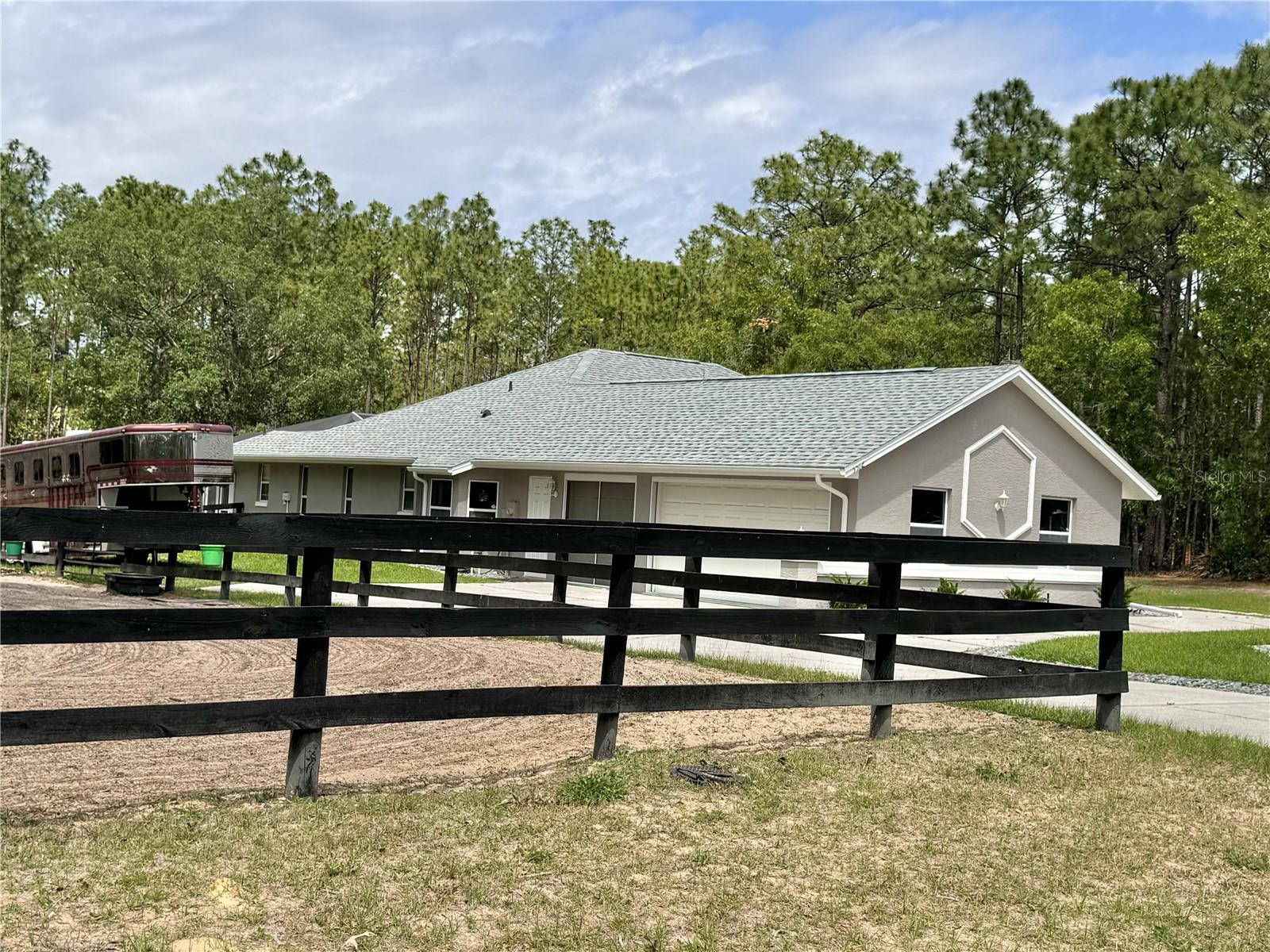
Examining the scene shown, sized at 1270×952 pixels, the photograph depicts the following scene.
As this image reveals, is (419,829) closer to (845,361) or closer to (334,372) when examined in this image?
(845,361)

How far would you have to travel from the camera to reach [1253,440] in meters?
37.2

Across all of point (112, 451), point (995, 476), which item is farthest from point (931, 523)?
point (112, 451)

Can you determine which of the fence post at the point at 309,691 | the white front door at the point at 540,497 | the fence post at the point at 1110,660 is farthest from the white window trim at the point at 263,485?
the fence post at the point at 309,691

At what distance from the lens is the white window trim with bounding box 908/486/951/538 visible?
23.0 metres

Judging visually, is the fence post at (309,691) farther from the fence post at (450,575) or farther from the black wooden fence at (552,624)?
the fence post at (450,575)

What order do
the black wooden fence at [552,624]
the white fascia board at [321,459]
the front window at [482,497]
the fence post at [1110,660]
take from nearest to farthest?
1. the black wooden fence at [552,624]
2. the fence post at [1110,660]
3. the front window at [482,497]
4. the white fascia board at [321,459]

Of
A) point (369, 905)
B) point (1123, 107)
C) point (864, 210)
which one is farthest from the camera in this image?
point (864, 210)

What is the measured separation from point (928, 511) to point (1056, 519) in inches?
157

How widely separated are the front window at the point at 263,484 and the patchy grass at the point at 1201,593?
24282 mm

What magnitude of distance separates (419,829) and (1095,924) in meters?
2.80

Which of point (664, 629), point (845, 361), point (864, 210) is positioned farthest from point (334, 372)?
point (664, 629)

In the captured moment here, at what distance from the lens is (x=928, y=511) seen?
77.2 ft

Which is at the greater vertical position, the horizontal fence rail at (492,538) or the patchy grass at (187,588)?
the horizontal fence rail at (492,538)

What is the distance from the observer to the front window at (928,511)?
2320 centimetres
